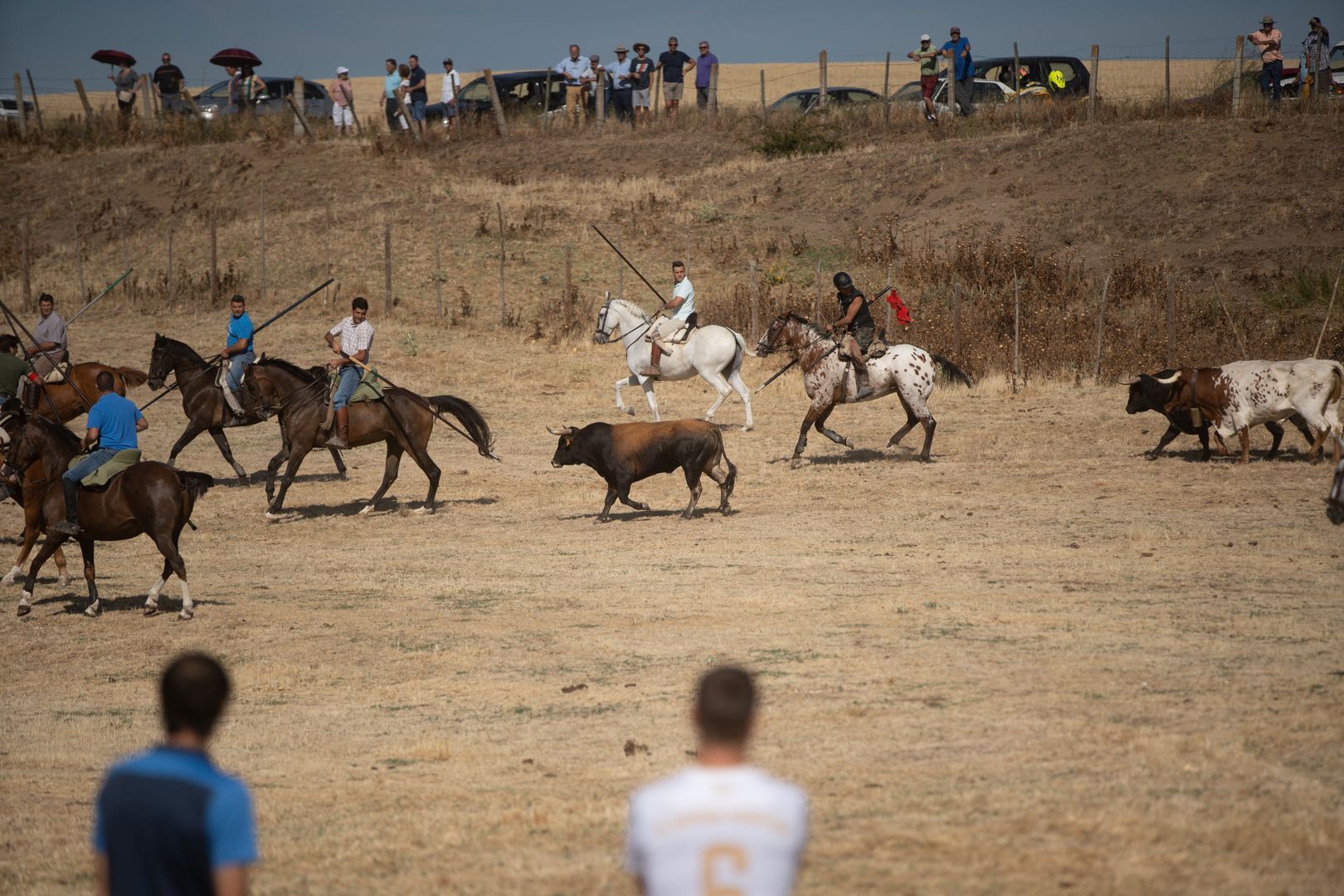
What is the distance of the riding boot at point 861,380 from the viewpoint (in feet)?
62.6

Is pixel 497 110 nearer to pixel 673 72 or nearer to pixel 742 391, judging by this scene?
pixel 673 72

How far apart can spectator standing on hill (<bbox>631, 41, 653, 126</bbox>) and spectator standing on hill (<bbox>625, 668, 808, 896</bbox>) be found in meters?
39.9

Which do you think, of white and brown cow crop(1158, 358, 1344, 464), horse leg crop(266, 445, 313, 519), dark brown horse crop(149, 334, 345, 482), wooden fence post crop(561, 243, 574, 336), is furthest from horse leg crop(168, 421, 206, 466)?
white and brown cow crop(1158, 358, 1344, 464)

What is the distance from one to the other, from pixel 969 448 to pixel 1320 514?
6.00 meters

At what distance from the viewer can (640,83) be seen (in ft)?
140

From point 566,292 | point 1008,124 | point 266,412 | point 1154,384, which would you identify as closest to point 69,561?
point 266,412

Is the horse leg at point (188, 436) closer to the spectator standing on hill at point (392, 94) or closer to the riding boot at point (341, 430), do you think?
the riding boot at point (341, 430)

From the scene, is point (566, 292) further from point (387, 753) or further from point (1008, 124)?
point (387, 753)

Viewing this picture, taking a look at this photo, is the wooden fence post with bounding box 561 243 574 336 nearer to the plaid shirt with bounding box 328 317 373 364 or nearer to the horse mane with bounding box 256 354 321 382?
the horse mane with bounding box 256 354 321 382

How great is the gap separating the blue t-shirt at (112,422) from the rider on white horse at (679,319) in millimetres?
11033

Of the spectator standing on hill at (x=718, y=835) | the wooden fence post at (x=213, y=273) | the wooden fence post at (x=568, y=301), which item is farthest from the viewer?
the wooden fence post at (x=213, y=273)

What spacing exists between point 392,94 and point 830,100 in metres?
13.7

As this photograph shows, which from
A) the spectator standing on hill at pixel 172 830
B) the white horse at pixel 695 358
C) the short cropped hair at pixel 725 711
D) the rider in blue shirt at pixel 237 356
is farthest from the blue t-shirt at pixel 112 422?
the white horse at pixel 695 358

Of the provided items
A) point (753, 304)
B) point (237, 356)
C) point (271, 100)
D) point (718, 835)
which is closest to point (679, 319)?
point (753, 304)
